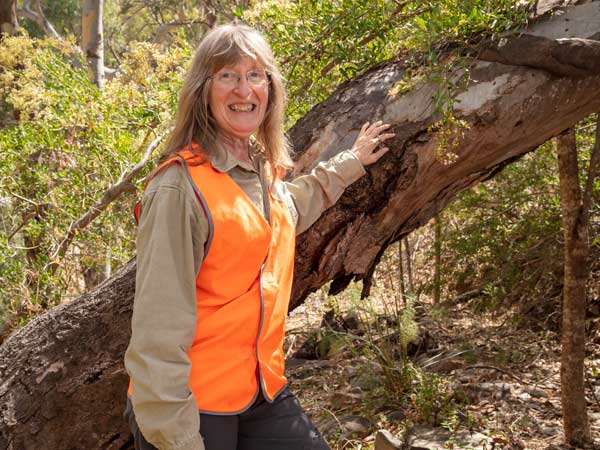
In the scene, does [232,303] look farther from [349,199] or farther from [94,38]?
[94,38]

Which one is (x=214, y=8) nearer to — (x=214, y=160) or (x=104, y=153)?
(x=104, y=153)

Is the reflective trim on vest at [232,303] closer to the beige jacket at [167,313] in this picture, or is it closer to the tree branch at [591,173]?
the beige jacket at [167,313]

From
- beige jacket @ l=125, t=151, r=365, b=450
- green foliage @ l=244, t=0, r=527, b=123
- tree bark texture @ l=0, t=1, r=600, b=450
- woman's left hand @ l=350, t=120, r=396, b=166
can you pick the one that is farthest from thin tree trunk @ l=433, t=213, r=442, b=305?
beige jacket @ l=125, t=151, r=365, b=450

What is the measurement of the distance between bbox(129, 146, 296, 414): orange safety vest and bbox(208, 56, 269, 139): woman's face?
21 centimetres

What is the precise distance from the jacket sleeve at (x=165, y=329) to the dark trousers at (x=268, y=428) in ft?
0.60

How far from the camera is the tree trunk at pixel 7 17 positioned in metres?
10.0

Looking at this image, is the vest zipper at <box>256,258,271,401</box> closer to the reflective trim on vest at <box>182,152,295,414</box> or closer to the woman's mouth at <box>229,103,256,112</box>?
the reflective trim on vest at <box>182,152,295,414</box>

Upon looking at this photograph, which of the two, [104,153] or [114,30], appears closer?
[104,153]

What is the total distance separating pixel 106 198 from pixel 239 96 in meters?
3.30

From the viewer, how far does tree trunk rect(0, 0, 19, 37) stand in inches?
395

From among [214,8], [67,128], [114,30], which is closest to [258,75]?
[67,128]

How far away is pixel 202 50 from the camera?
2.23m

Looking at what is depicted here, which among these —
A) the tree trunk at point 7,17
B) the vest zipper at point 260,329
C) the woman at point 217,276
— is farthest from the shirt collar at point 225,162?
the tree trunk at point 7,17

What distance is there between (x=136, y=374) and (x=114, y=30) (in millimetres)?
17774
